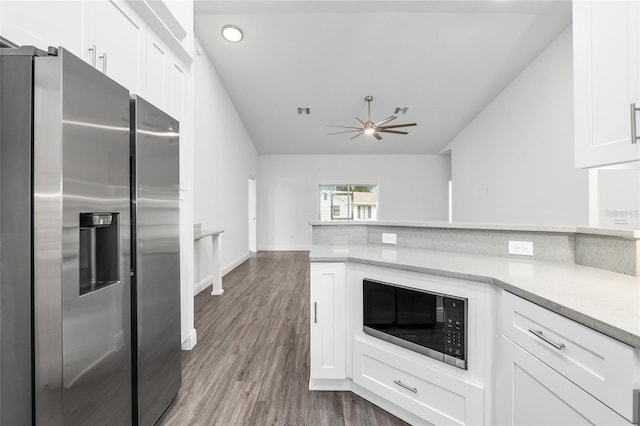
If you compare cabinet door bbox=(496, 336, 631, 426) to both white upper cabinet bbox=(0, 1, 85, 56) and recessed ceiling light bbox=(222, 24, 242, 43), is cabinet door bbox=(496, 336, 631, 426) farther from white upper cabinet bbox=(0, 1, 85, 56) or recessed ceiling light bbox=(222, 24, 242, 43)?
recessed ceiling light bbox=(222, 24, 242, 43)

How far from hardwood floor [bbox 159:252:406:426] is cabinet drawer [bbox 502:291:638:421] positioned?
934 mm

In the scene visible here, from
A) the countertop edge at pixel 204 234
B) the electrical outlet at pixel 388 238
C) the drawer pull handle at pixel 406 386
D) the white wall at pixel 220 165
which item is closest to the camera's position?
the drawer pull handle at pixel 406 386

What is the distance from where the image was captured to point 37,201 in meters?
0.92

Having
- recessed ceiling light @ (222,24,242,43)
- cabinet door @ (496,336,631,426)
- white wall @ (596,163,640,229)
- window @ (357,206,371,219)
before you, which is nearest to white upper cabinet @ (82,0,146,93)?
cabinet door @ (496,336,631,426)

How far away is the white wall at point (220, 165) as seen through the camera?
4.14m

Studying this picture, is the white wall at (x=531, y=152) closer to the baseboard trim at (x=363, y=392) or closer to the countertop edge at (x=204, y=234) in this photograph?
the baseboard trim at (x=363, y=392)

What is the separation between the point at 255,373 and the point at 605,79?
2.44 m

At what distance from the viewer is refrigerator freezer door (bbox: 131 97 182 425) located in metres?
1.34

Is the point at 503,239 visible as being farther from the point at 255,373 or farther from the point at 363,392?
the point at 255,373

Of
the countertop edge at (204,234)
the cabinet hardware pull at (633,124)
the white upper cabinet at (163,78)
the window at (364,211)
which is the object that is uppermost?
the white upper cabinet at (163,78)

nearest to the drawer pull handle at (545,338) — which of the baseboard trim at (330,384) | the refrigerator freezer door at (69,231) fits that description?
the baseboard trim at (330,384)

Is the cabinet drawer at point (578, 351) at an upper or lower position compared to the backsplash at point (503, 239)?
lower

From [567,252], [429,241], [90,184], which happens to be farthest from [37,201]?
[567,252]

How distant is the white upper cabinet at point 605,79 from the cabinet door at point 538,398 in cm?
78
